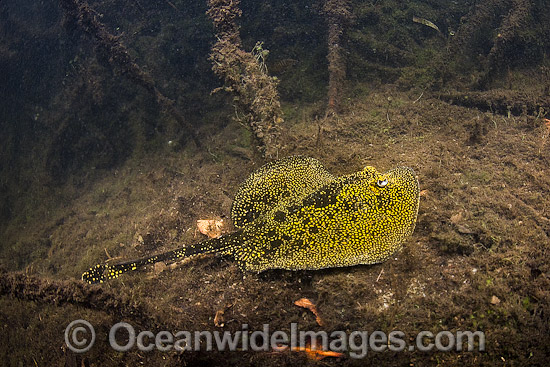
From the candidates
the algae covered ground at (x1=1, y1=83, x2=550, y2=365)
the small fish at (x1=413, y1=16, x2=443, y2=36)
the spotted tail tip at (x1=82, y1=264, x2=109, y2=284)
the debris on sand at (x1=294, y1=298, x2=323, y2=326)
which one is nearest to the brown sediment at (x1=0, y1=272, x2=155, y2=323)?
the algae covered ground at (x1=1, y1=83, x2=550, y2=365)

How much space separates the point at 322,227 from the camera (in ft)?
15.5

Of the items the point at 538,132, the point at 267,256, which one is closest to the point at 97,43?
the point at 267,256

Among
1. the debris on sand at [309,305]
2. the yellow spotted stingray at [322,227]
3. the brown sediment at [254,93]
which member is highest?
the brown sediment at [254,93]

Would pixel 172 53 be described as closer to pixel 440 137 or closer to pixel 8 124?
pixel 8 124

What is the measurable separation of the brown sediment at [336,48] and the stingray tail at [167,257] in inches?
180

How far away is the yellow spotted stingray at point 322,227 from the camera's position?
445 cm

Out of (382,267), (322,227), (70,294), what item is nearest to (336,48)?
(322,227)

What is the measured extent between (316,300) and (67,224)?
8679mm

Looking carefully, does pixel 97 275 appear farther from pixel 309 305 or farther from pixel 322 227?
pixel 322 227

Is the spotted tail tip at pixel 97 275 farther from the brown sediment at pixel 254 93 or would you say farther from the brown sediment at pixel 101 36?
the brown sediment at pixel 101 36

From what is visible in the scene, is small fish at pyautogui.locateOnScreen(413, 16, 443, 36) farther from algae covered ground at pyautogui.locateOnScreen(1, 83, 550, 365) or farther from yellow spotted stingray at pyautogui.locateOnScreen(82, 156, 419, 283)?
yellow spotted stingray at pyautogui.locateOnScreen(82, 156, 419, 283)

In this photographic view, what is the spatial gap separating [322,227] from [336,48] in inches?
230

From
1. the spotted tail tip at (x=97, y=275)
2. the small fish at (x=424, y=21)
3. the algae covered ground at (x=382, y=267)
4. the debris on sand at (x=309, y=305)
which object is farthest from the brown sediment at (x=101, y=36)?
the small fish at (x=424, y=21)

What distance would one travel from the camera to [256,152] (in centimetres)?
710
